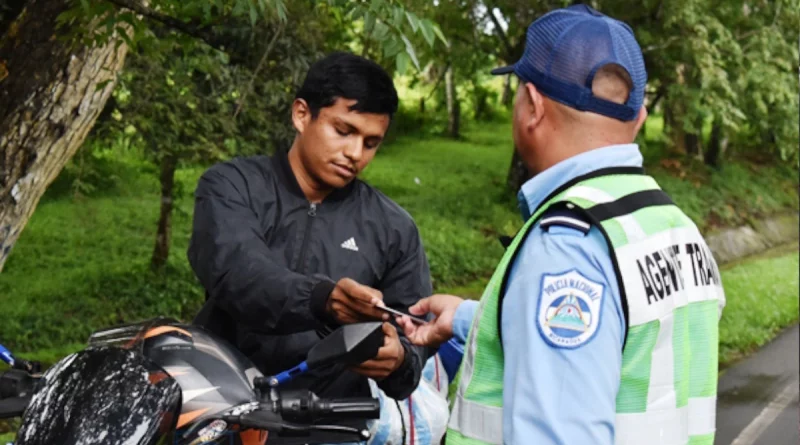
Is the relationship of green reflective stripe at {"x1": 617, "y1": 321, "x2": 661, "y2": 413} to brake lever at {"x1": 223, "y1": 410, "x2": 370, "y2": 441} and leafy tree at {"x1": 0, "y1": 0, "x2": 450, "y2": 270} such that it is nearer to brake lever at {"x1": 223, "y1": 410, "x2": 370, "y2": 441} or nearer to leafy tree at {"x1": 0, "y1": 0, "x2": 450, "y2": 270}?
brake lever at {"x1": 223, "y1": 410, "x2": 370, "y2": 441}

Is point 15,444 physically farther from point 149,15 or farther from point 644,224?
point 149,15

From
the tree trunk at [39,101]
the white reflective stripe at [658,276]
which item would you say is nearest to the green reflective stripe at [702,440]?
the white reflective stripe at [658,276]

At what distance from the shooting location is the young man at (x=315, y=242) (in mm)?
2717

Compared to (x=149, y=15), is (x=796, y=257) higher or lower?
lower

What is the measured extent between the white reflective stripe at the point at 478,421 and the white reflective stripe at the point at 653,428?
21 centimetres

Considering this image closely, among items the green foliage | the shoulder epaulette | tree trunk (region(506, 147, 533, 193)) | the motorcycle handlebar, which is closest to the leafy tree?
the motorcycle handlebar

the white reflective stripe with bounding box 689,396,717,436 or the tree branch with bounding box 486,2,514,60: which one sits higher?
the white reflective stripe with bounding box 689,396,717,436

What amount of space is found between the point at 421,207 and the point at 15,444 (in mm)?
18244

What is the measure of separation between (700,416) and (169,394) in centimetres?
104

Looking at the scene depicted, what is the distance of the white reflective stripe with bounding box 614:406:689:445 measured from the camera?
1.92 m

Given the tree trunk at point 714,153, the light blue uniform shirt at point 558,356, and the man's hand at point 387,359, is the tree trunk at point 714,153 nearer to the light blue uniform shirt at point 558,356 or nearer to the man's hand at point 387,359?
the man's hand at point 387,359

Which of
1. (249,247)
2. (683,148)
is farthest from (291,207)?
(683,148)

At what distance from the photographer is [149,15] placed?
195 inches

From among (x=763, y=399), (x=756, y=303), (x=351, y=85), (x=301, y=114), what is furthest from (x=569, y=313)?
(x=756, y=303)
